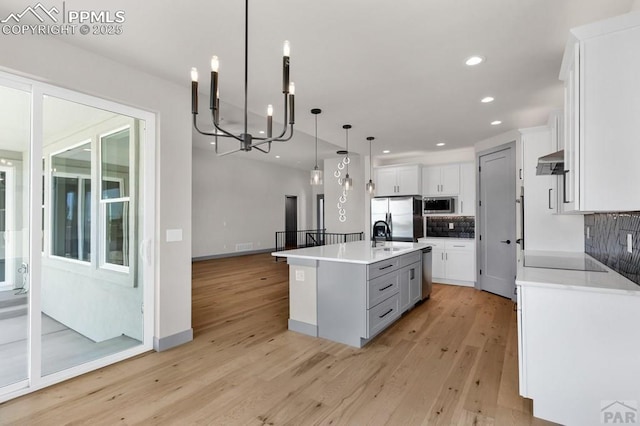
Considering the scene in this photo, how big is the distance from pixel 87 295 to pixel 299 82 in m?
2.94

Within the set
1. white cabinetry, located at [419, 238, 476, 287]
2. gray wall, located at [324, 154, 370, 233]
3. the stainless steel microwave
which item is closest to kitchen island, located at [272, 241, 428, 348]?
white cabinetry, located at [419, 238, 476, 287]

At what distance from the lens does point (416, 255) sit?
14.1 ft

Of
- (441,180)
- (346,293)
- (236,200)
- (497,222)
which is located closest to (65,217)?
(346,293)

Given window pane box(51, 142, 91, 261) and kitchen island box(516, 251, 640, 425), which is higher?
window pane box(51, 142, 91, 261)

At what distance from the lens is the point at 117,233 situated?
312 centimetres

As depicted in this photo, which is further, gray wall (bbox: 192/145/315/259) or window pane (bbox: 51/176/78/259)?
gray wall (bbox: 192/145/315/259)

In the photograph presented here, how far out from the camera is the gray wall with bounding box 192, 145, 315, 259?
28.8 feet

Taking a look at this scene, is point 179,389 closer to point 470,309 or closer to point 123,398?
point 123,398

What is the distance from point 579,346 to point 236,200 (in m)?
8.97

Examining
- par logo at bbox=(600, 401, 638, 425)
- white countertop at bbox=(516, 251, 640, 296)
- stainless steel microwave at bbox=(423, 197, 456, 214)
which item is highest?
stainless steel microwave at bbox=(423, 197, 456, 214)

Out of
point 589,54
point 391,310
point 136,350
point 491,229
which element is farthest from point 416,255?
point 136,350

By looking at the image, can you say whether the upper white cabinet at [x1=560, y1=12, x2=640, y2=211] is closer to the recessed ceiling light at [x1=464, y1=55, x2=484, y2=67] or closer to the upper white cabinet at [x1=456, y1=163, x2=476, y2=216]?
the recessed ceiling light at [x1=464, y1=55, x2=484, y2=67]

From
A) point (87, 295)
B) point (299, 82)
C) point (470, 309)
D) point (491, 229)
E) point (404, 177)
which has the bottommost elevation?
point (470, 309)

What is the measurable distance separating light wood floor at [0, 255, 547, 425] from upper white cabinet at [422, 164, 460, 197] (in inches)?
118
